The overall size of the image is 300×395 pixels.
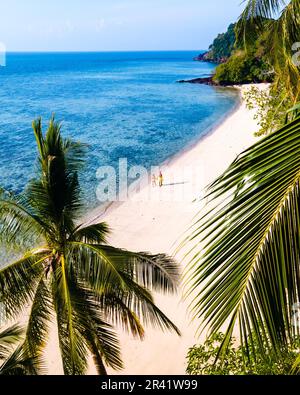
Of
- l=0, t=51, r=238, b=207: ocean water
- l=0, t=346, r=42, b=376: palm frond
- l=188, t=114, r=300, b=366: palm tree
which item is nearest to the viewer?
l=188, t=114, r=300, b=366: palm tree

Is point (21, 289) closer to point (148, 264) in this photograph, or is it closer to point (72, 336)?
point (72, 336)

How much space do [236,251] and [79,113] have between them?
5237 cm

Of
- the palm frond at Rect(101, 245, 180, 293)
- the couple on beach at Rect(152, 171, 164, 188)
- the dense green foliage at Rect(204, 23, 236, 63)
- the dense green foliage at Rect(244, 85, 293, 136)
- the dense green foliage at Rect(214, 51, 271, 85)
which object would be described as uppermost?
the dense green foliage at Rect(204, 23, 236, 63)

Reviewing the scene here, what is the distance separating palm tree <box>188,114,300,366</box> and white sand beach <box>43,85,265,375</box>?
261 millimetres

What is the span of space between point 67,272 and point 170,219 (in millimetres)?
11952

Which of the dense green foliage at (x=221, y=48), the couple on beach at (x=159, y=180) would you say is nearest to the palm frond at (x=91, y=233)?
the couple on beach at (x=159, y=180)

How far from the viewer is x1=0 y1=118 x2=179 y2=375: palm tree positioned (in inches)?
222

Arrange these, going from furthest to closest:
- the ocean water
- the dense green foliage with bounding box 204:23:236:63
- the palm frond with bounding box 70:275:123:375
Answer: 1. the dense green foliage with bounding box 204:23:236:63
2. the ocean water
3. the palm frond with bounding box 70:275:123:375

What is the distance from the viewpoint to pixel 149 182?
2430 centimetres

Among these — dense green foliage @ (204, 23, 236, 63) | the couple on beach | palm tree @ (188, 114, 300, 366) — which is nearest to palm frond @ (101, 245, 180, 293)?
palm tree @ (188, 114, 300, 366)

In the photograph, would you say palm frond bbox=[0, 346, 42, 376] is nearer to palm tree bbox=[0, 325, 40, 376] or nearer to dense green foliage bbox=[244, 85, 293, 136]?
palm tree bbox=[0, 325, 40, 376]

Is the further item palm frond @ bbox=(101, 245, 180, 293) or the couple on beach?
the couple on beach
